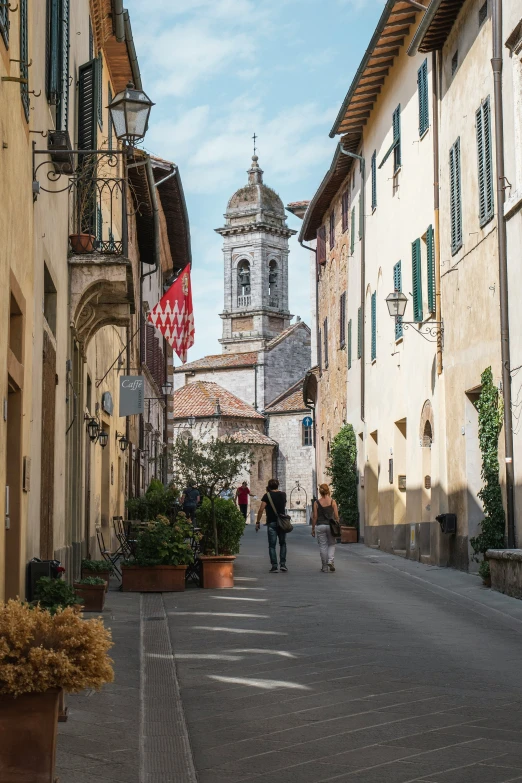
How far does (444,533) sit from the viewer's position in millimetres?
19234

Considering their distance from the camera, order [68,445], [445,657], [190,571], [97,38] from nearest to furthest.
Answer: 1. [445,657]
2. [68,445]
3. [190,571]
4. [97,38]

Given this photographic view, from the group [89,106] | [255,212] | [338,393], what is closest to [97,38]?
[89,106]

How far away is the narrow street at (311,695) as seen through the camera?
590cm

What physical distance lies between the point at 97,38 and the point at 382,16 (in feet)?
20.7

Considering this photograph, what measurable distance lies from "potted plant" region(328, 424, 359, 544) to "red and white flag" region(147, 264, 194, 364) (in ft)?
23.4

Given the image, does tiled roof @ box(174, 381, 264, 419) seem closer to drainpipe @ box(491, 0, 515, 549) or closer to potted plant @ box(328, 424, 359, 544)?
potted plant @ box(328, 424, 359, 544)

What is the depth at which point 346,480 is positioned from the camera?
30.7 meters

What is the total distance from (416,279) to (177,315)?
224 inches

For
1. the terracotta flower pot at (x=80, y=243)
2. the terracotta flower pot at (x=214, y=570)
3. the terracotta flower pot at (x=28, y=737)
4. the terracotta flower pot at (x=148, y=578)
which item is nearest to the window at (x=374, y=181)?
the terracotta flower pot at (x=214, y=570)

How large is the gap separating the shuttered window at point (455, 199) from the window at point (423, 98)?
2.33 meters

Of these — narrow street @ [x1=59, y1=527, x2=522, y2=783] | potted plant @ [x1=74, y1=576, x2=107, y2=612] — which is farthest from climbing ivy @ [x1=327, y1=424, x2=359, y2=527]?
potted plant @ [x1=74, y1=576, x2=107, y2=612]

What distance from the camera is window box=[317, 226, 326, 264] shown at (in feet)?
123

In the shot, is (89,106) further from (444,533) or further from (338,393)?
(338,393)

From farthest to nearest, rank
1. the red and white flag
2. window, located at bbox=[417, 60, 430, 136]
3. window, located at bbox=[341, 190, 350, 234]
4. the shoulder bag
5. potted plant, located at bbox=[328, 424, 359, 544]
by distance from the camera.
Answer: window, located at bbox=[341, 190, 350, 234] < potted plant, located at bbox=[328, 424, 359, 544] < the red and white flag < window, located at bbox=[417, 60, 430, 136] < the shoulder bag
